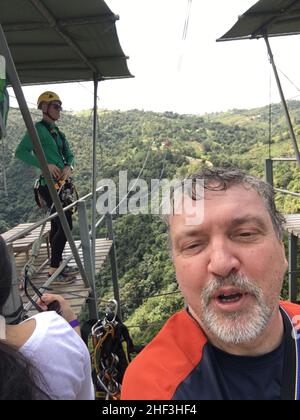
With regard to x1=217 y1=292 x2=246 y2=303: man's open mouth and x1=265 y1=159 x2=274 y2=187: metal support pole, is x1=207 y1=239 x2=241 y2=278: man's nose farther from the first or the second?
x1=265 y1=159 x2=274 y2=187: metal support pole

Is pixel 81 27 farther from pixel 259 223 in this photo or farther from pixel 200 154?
pixel 200 154

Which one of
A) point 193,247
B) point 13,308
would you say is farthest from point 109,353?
point 193,247

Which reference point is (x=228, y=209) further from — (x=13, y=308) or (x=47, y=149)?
(x=47, y=149)

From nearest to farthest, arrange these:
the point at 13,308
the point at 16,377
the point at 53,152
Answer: the point at 16,377, the point at 13,308, the point at 53,152

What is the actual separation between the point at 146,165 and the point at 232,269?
→ 13.1 metres

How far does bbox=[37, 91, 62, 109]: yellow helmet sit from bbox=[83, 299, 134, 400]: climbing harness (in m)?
1.66

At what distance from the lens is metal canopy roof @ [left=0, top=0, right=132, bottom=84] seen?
1.99 m

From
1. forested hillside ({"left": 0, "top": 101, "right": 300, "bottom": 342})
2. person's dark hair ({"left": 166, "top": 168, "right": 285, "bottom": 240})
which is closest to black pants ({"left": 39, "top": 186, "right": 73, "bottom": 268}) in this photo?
forested hillside ({"left": 0, "top": 101, "right": 300, "bottom": 342})

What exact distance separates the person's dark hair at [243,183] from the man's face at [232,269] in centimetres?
6

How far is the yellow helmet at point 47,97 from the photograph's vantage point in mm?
2919

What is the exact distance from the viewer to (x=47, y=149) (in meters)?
2.88

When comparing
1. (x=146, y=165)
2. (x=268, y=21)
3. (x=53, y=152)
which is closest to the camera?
(x=268, y=21)

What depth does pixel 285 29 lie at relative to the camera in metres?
3.08
